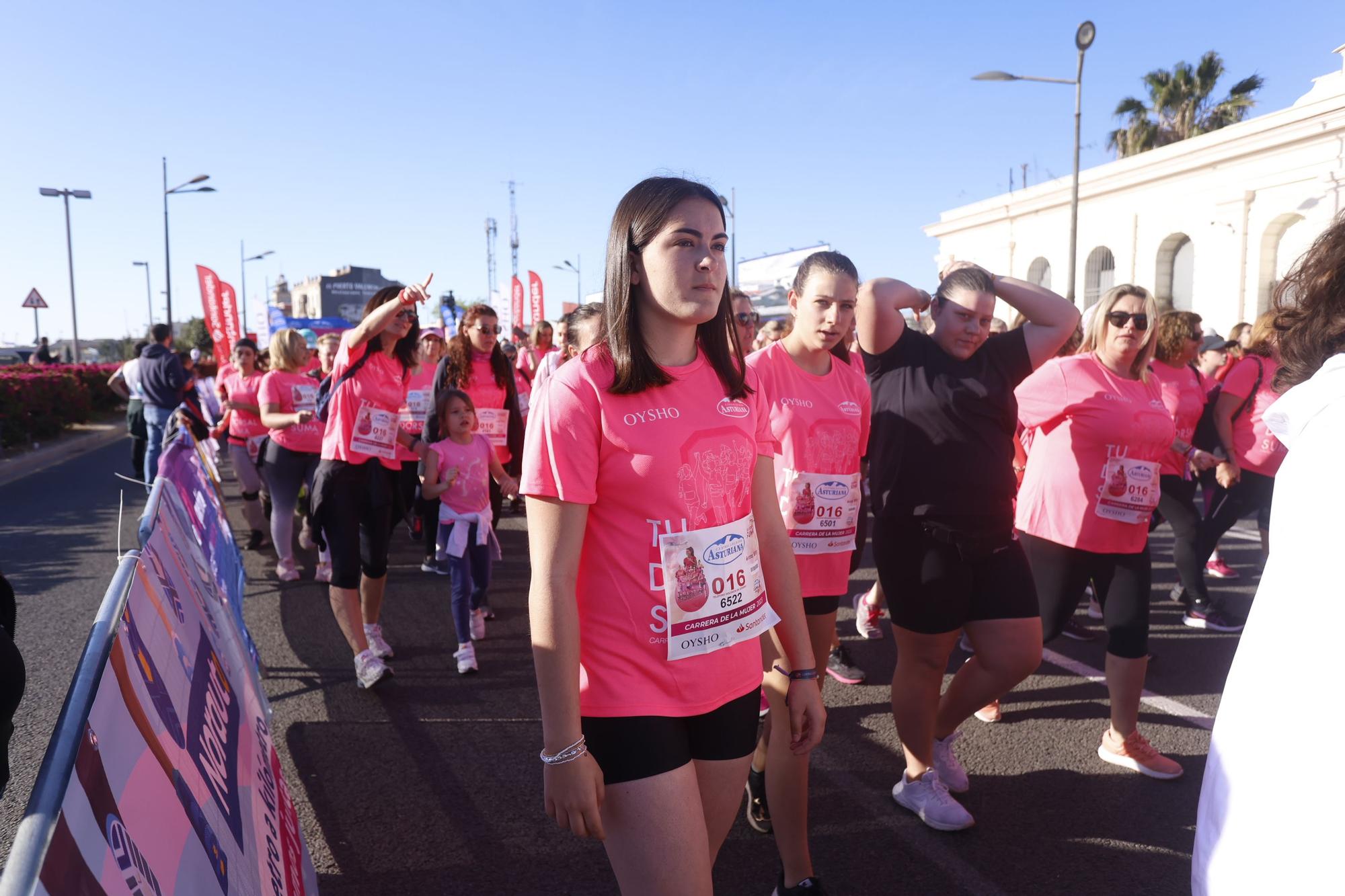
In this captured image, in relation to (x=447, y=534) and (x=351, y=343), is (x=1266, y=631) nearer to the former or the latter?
(x=351, y=343)

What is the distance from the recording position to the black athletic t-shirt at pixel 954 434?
3.22 m

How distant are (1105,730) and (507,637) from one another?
3.41m

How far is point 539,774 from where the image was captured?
3852 millimetres

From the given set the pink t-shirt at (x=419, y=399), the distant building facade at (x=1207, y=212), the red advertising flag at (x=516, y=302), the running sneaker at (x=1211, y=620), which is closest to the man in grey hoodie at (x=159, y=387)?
the pink t-shirt at (x=419, y=399)

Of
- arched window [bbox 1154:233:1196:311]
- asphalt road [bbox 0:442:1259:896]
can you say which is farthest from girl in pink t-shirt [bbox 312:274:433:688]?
arched window [bbox 1154:233:1196:311]

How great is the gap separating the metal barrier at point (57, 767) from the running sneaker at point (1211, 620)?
6047 mm

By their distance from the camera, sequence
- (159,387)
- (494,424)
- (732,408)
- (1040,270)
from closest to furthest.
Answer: (732,408) < (494,424) < (159,387) < (1040,270)

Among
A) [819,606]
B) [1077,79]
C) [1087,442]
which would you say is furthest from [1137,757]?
[1077,79]

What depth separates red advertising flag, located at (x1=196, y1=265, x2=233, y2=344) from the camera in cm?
1895

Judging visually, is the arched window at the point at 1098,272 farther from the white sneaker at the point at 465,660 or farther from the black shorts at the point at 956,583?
the black shorts at the point at 956,583

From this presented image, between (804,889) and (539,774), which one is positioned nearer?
(804,889)

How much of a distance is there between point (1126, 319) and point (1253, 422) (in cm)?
289

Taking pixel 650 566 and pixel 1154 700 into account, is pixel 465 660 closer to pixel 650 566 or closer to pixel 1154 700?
pixel 650 566

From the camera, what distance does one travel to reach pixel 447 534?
536 cm
